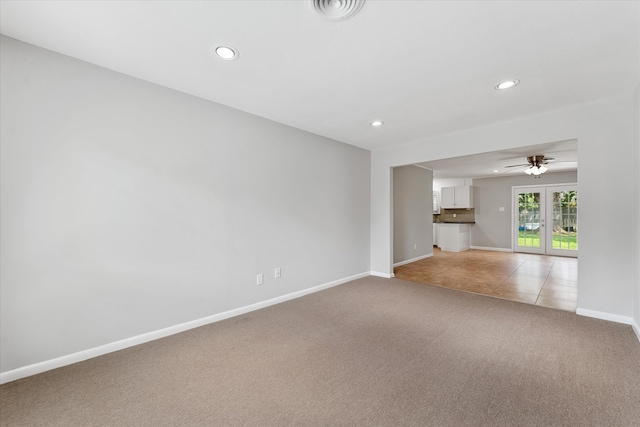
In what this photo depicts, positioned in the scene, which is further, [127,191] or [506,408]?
[127,191]

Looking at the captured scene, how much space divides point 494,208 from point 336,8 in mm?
8855

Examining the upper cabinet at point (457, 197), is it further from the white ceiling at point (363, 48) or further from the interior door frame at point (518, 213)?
the white ceiling at point (363, 48)

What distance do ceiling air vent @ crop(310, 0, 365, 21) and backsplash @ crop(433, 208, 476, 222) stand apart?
887cm

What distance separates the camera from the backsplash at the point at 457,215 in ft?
29.3

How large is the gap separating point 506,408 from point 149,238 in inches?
120

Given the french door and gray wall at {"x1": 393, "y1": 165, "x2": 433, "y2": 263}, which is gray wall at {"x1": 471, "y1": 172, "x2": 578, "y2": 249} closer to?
the french door

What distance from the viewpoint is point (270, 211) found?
11.4 ft

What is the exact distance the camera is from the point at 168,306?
262 cm

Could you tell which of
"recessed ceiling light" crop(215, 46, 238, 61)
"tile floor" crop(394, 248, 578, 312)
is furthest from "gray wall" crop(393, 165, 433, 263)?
"recessed ceiling light" crop(215, 46, 238, 61)

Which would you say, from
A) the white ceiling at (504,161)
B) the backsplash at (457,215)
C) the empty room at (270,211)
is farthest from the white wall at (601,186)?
the backsplash at (457,215)

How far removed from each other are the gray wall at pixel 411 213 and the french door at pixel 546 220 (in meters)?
3.12

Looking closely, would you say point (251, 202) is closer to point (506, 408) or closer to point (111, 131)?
point (111, 131)

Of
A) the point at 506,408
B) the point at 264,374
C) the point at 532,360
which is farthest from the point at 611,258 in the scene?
the point at 264,374

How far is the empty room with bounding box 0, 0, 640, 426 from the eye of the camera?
5.49 ft
